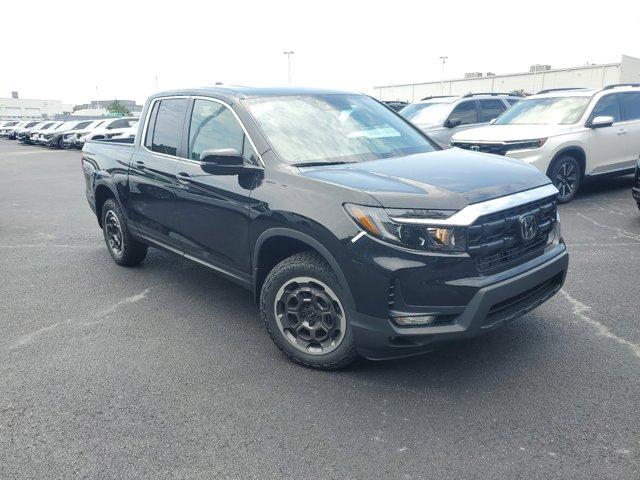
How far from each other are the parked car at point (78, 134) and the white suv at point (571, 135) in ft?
74.9

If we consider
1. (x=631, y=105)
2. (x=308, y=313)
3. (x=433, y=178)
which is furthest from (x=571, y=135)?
(x=308, y=313)

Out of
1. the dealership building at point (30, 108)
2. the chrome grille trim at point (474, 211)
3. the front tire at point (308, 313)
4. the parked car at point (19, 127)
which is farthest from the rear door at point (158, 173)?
the dealership building at point (30, 108)

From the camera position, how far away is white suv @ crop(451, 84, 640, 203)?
27.4ft

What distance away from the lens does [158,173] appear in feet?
15.2

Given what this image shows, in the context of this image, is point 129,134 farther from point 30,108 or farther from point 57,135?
point 30,108

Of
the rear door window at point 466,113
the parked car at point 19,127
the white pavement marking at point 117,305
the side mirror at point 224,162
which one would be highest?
the parked car at point 19,127

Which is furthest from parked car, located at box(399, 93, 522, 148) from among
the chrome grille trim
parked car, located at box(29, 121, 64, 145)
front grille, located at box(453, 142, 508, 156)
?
parked car, located at box(29, 121, 64, 145)

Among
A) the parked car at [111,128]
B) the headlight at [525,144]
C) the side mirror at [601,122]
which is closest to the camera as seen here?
the headlight at [525,144]

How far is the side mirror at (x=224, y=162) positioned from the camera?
11.5 ft

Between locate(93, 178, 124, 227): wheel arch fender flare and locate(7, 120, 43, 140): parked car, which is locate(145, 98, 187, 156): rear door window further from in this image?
locate(7, 120, 43, 140): parked car

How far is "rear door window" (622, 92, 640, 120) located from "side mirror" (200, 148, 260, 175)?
8440mm

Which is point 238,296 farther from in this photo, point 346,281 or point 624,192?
point 624,192

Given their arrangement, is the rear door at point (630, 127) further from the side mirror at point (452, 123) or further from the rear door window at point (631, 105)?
the side mirror at point (452, 123)

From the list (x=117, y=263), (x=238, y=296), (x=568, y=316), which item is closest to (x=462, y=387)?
(x=568, y=316)
